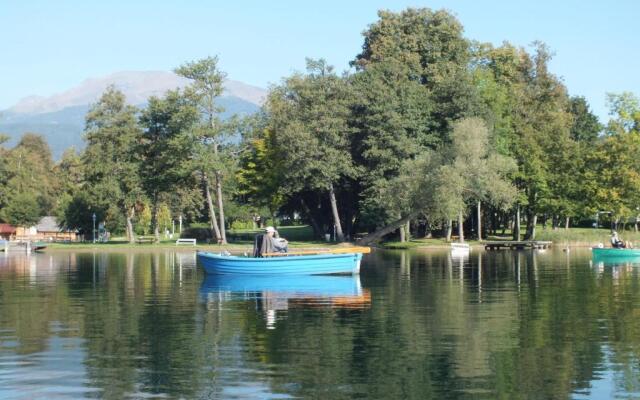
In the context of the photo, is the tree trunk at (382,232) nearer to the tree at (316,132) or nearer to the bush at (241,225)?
the tree at (316,132)

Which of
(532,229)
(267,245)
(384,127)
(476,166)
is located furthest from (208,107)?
(267,245)

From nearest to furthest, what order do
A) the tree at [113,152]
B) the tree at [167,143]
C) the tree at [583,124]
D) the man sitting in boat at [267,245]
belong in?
1. the man sitting in boat at [267,245]
2. the tree at [167,143]
3. the tree at [113,152]
4. the tree at [583,124]

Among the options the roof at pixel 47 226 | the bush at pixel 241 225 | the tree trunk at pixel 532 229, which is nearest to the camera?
the tree trunk at pixel 532 229

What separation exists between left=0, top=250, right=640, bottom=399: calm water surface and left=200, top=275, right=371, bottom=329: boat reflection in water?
0.11 metres

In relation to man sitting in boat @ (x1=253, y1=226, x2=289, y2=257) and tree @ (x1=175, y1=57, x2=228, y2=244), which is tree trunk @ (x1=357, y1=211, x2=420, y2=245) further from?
man sitting in boat @ (x1=253, y1=226, x2=289, y2=257)

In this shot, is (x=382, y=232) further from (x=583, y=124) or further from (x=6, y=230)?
(x=6, y=230)

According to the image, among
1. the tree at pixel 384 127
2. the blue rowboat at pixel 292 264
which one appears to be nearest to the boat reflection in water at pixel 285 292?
the blue rowboat at pixel 292 264

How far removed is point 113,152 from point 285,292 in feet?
213

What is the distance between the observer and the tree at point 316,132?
91.1 m

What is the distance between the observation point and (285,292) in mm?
41375

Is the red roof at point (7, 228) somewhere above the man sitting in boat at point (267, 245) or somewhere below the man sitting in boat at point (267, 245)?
above

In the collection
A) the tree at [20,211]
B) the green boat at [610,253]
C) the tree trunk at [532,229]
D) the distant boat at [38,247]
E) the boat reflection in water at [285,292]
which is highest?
the tree at [20,211]

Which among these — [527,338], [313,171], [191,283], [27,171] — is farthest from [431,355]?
[27,171]

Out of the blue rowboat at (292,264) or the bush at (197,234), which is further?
the bush at (197,234)
